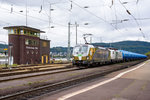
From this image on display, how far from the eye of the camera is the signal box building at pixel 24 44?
1475 inches

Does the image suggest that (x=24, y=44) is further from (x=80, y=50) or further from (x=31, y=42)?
(x=80, y=50)

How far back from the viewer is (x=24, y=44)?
3803cm

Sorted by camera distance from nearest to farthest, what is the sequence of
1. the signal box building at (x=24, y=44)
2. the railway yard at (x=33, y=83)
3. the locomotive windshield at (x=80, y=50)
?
the railway yard at (x=33, y=83), the locomotive windshield at (x=80, y=50), the signal box building at (x=24, y=44)

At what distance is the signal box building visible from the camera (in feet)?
123

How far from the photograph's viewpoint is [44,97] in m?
7.56

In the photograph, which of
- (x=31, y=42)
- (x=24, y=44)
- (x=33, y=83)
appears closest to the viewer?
(x=33, y=83)

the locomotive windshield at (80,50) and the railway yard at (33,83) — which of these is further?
the locomotive windshield at (80,50)

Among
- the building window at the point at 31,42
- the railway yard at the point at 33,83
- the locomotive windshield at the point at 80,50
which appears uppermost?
the building window at the point at 31,42

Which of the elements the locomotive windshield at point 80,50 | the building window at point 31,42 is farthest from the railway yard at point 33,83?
the building window at point 31,42

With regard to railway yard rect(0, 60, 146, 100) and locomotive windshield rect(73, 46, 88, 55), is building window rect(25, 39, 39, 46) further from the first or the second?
railway yard rect(0, 60, 146, 100)

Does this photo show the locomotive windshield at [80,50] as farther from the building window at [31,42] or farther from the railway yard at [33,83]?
the building window at [31,42]

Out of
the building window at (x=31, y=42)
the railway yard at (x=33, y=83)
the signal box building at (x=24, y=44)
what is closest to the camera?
the railway yard at (x=33, y=83)

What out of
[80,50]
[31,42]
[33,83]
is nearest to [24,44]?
[31,42]

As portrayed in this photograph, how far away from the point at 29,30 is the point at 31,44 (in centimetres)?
320
